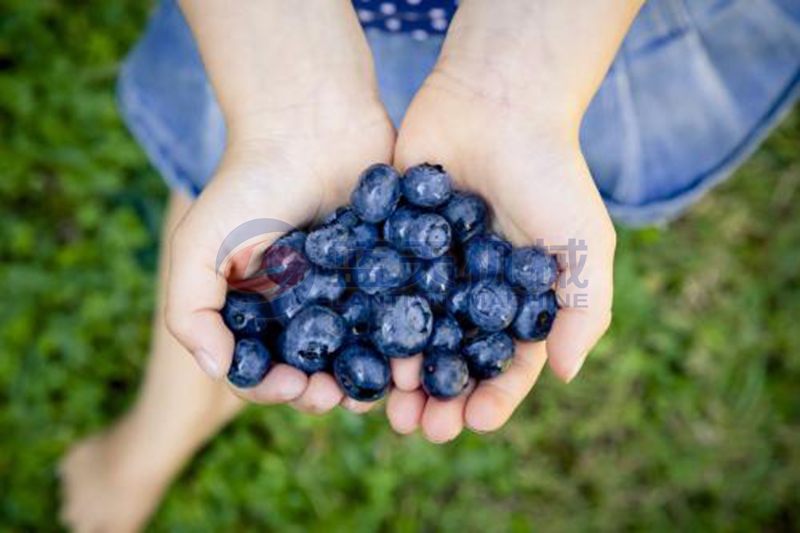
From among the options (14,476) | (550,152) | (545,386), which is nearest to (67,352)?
(14,476)

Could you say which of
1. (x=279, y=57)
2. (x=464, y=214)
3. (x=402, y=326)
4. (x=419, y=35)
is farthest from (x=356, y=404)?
(x=419, y=35)

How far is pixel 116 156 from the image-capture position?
269 cm

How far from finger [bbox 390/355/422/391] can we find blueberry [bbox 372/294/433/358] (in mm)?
34

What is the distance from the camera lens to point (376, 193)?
1.42 m

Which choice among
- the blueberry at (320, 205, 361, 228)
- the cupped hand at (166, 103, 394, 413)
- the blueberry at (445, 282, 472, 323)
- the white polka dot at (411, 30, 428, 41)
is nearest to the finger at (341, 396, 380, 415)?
the cupped hand at (166, 103, 394, 413)

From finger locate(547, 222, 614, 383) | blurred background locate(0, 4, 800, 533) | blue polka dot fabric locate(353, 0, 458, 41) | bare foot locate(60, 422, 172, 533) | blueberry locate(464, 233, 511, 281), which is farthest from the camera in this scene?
blurred background locate(0, 4, 800, 533)

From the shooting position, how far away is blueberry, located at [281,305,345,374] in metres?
1.40

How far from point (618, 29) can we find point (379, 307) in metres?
0.69

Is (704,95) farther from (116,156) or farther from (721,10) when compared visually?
(116,156)

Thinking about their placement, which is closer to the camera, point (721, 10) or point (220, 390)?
point (721, 10)

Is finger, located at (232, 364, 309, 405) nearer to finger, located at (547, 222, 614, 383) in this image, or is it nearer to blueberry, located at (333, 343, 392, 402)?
blueberry, located at (333, 343, 392, 402)

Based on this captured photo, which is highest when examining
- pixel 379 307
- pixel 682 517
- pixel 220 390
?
pixel 379 307

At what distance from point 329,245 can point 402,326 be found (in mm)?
193

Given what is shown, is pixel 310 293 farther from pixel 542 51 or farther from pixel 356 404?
pixel 542 51
